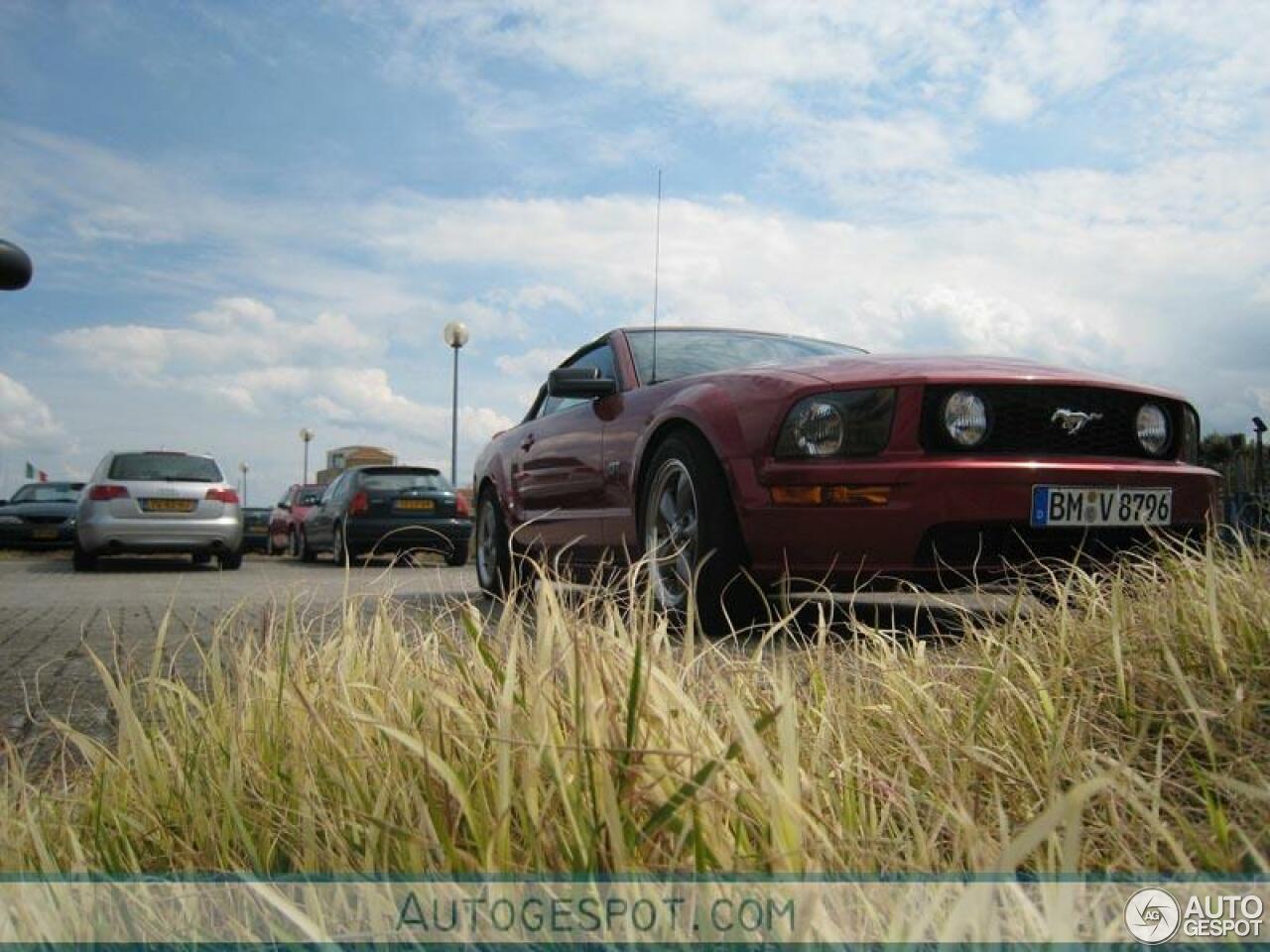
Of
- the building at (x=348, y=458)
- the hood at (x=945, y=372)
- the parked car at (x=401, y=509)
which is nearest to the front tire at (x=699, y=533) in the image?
the hood at (x=945, y=372)

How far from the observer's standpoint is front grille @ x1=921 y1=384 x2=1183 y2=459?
4.15 metres

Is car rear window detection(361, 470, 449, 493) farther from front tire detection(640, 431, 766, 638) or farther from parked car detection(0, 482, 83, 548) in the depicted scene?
front tire detection(640, 431, 766, 638)

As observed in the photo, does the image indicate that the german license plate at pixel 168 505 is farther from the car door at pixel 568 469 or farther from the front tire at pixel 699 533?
the front tire at pixel 699 533

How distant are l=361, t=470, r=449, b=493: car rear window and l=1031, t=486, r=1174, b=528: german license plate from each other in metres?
11.4

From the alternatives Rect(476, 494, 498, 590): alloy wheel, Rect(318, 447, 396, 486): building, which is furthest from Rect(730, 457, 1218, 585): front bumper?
Rect(318, 447, 396, 486): building

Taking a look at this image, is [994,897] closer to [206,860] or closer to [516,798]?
[516,798]

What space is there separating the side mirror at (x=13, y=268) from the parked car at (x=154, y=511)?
11.9m

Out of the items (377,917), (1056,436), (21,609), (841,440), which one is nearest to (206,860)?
(377,917)

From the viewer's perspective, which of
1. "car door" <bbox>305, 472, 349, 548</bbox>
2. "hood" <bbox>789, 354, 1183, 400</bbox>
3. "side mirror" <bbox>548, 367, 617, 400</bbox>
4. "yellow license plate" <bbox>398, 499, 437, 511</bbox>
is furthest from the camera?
"car door" <bbox>305, 472, 349, 548</bbox>

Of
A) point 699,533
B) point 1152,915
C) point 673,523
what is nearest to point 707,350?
point 673,523

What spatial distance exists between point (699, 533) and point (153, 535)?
10.9 meters

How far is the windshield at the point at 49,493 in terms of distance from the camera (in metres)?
20.8

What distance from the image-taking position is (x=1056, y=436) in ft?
14.2

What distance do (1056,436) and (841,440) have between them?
842mm
